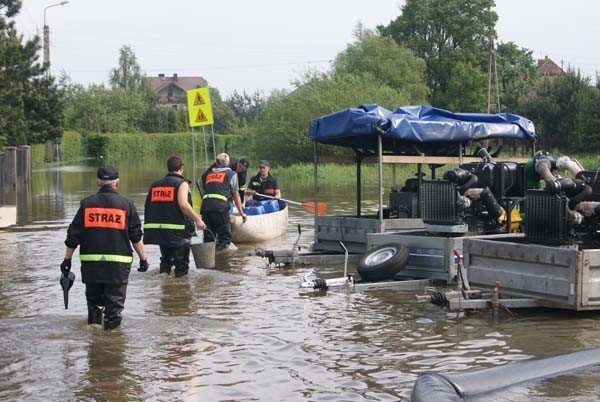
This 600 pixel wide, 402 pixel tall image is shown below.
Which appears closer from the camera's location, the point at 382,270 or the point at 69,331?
the point at 69,331

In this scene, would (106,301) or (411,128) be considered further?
(411,128)

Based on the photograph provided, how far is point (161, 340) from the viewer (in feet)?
32.5

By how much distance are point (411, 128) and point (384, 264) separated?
2.80 m

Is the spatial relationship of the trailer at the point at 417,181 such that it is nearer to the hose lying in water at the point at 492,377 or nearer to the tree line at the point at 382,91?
the hose lying in water at the point at 492,377

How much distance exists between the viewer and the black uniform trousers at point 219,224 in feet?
54.5

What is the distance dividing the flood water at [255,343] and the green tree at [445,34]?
73.5 metres

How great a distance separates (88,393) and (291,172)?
4111cm

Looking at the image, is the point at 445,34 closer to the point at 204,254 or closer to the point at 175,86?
the point at 204,254

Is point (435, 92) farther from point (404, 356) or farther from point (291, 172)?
point (404, 356)

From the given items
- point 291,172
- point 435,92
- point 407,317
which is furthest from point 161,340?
point 435,92

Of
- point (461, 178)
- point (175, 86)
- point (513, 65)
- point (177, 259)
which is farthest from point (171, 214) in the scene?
point (175, 86)

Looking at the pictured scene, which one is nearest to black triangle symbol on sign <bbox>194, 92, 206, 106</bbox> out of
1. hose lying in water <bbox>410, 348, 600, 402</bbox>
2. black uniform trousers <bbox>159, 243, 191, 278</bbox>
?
black uniform trousers <bbox>159, 243, 191, 278</bbox>

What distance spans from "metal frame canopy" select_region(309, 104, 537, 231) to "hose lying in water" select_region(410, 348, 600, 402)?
643 centimetres

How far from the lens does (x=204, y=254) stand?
48.4 ft
